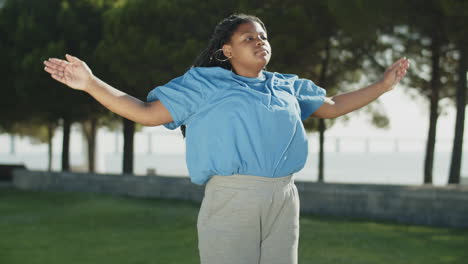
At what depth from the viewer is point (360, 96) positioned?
9.95 ft

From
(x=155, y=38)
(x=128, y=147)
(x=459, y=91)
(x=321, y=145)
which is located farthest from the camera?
(x=128, y=147)

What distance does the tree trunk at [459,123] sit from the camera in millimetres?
12555

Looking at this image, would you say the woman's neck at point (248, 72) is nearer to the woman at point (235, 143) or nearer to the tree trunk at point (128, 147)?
the woman at point (235, 143)

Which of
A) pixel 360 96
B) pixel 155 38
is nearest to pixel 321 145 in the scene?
pixel 155 38

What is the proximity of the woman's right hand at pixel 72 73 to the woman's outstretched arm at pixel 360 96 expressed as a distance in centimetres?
106

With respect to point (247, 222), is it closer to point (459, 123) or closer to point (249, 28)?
point (249, 28)

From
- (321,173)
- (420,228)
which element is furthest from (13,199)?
(420,228)

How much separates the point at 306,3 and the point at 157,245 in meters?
9.45

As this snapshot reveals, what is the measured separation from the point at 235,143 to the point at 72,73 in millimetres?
694

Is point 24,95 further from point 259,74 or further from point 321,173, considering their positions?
point 259,74

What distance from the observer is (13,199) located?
1458cm

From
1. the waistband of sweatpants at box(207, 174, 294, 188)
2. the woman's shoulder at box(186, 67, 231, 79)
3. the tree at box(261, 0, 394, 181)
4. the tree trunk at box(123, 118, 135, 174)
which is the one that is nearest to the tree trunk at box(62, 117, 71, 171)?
the tree trunk at box(123, 118, 135, 174)

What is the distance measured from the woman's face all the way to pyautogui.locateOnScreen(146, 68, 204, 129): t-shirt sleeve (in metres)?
0.24

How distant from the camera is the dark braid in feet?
8.77
